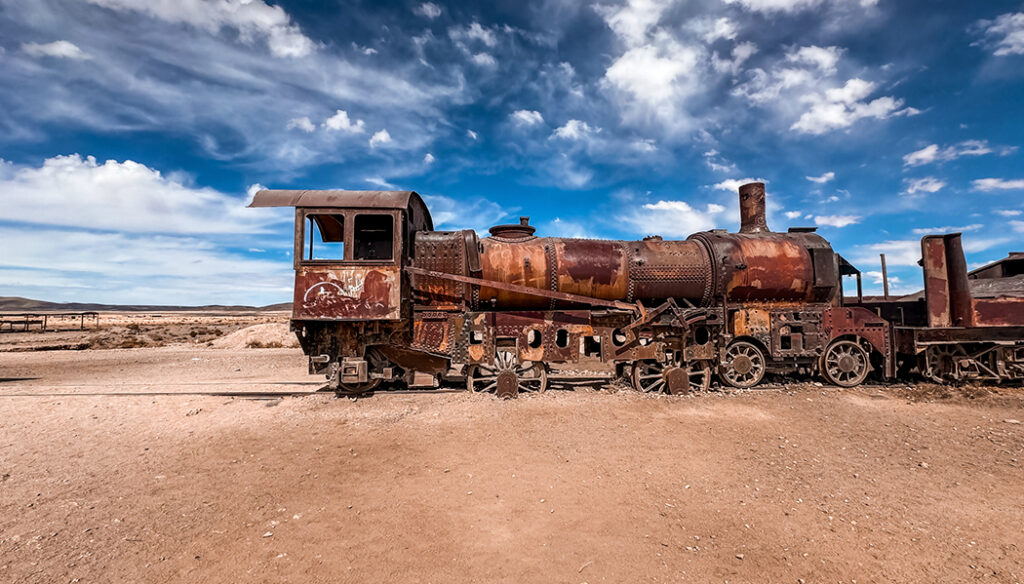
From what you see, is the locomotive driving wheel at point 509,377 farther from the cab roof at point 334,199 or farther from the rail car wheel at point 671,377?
the cab roof at point 334,199

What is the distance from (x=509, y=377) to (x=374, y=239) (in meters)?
4.30

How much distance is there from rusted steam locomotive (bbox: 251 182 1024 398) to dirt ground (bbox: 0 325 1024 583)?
104 cm

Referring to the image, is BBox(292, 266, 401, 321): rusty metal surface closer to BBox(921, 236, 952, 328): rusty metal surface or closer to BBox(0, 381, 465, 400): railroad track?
BBox(0, 381, 465, 400): railroad track

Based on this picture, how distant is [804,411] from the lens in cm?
754

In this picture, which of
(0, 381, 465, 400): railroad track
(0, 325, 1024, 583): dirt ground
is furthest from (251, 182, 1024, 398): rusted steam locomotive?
(0, 325, 1024, 583): dirt ground

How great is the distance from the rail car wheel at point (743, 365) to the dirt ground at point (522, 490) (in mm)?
802

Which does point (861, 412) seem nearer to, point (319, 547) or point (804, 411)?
point (804, 411)

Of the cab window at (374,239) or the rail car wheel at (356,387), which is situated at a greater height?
the cab window at (374,239)

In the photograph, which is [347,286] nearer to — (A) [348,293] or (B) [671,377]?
(A) [348,293]

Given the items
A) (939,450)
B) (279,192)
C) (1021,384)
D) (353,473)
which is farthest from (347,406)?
(1021,384)

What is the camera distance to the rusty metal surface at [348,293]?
8477mm

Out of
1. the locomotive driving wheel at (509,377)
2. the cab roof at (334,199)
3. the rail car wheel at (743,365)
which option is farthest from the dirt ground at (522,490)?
the cab roof at (334,199)

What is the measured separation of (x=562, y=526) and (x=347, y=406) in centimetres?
573

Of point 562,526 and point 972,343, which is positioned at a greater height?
point 972,343
